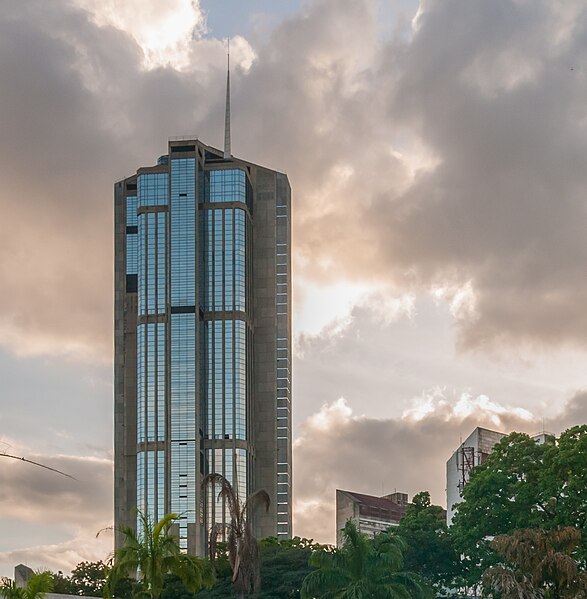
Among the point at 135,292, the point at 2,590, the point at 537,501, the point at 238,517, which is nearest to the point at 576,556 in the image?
the point at 537,501

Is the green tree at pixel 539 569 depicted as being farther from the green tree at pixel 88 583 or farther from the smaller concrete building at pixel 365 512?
the smaller concrete building at pixel 365 512

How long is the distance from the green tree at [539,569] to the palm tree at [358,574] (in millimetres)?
4617

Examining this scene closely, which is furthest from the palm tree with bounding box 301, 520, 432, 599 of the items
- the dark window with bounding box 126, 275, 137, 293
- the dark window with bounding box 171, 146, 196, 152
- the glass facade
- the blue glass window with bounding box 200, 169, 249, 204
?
the dark window with bounding box 126, 275, 137, 293

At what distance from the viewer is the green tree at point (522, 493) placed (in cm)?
7662

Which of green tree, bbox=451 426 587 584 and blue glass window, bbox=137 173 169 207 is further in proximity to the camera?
blue glass window, bbox=137 173 169 207

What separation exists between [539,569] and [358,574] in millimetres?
9610

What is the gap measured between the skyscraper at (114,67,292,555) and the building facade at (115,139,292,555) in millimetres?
152

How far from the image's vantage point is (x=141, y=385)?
184m

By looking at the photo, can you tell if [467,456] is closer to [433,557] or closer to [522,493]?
[433,557]

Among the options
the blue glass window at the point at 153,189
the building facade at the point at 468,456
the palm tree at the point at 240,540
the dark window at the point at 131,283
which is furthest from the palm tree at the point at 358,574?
the dark window at the point at 131,283

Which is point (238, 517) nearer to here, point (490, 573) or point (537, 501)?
point (490, 573)

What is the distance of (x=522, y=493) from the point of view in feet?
258

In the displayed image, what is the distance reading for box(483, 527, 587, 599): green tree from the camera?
2549 inches

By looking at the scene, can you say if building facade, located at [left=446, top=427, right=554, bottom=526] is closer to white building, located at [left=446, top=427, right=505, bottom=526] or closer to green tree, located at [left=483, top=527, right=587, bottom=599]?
white building, located at [left=446, top=427, right=505, bottom=526]
